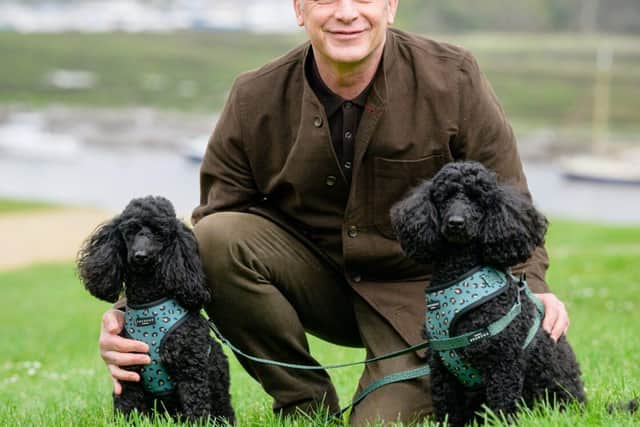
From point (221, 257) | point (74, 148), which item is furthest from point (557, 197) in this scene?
point (221, 257)

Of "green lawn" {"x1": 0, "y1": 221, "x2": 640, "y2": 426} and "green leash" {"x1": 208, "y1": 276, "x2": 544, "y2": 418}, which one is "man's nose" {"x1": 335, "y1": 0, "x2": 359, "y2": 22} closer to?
"green leash" {"x1": 208, "y1": 276, "x2": 544, "y2": 418}

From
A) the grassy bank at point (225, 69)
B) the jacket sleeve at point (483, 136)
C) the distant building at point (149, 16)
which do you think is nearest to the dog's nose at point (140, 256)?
the jacket sleeve at point (483, 136)

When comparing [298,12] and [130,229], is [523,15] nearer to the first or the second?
[298,12]

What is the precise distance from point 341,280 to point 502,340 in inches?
46.7

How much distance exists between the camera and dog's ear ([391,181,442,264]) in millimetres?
3412

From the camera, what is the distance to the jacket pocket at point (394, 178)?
4113 millimetres

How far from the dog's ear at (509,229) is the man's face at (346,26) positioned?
0.91 meters

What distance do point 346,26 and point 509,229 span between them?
44.8 inches

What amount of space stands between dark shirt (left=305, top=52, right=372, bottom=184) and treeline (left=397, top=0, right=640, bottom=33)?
43.6 m

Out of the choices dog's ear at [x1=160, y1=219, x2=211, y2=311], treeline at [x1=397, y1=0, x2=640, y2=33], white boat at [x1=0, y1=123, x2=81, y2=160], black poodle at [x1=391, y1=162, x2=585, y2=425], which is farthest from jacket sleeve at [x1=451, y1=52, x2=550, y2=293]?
treeline at [x1=397, y1=0, x2=640, y2=33]

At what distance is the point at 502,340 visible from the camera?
3387 mm

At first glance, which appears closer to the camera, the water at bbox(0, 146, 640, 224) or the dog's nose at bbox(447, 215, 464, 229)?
the dog's nose at bbox(447, 215, 464, 229)

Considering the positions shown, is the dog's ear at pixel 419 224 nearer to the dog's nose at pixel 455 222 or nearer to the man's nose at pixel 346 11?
the dog's nose at pixel 455 222

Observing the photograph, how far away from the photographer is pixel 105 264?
3768 millimetres
